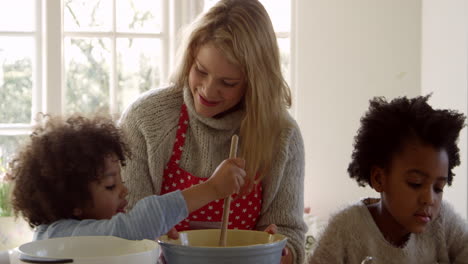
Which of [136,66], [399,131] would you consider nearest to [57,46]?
[136,66]

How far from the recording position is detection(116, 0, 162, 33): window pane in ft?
9.89

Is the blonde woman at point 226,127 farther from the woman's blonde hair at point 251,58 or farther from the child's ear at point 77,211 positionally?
the child's ear at point 77,211

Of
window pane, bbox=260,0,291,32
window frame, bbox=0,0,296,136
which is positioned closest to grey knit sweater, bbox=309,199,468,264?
window frame, bbox=0,0,296,136

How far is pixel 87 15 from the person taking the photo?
2.98m

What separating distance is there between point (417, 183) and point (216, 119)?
1.66 feet

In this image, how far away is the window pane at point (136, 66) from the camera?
9.96 feet

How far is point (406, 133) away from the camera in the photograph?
142 cm

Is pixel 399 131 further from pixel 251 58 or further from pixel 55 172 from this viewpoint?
pixel 55 172

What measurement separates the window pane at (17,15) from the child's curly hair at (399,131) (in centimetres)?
195

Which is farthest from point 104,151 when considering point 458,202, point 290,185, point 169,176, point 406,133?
point 458,202

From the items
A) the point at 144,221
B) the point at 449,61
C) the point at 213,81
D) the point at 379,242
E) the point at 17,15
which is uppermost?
the point at 17,15

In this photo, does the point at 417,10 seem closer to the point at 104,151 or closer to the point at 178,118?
the point at 178,118

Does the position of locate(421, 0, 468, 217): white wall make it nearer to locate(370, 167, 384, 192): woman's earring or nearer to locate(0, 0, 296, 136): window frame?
locate(0, 0, 296, 136): window frame

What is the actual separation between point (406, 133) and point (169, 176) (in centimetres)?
57
